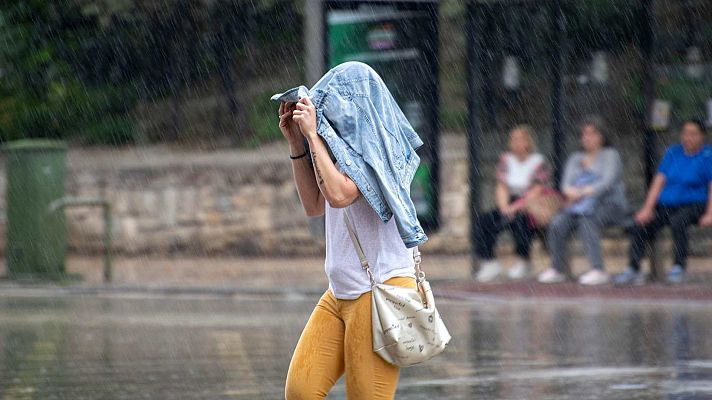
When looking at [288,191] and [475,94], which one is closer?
[475,94]

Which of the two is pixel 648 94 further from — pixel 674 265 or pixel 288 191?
pixel 288 191

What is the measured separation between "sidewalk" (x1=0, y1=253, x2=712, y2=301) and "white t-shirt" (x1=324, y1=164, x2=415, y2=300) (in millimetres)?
8970

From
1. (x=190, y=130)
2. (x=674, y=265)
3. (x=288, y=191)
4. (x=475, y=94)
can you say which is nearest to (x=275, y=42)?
(x=190, y=130)

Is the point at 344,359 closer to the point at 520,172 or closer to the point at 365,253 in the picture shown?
the point at 365,253

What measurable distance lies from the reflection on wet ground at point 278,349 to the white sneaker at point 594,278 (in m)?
1.35

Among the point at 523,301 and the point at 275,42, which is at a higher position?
the point at 275,42

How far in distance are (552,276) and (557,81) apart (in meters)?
2.19

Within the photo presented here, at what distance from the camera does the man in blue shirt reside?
14914mm

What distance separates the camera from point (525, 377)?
888cm

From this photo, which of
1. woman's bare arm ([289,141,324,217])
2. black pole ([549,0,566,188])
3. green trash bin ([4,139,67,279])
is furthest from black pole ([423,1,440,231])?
woman's bare arm ([289,141,324,217])

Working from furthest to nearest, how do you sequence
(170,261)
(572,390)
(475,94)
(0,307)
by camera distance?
(170,261) < (475,94) < (0,307) < (572,390)

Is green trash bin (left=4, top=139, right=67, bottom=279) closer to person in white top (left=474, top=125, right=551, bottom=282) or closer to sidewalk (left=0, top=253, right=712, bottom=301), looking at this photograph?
sidewalk (left=0, top=253, right=712, bottom=301)

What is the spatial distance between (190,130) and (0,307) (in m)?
7.59

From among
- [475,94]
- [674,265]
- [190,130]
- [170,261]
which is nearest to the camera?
[674,265]
